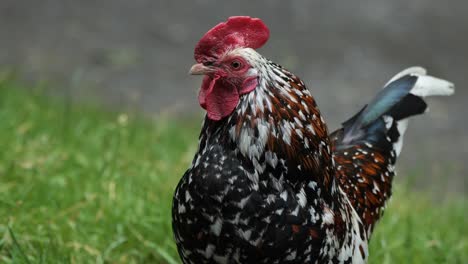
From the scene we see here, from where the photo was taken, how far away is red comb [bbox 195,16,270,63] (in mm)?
2441

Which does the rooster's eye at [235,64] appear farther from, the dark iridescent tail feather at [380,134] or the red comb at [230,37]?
the dark iridescent tail feather at [380,134]

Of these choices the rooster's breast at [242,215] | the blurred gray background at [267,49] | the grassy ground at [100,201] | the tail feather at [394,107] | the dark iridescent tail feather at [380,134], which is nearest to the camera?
the rooster's breast at [242,215]

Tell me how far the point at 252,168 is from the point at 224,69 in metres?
0.37

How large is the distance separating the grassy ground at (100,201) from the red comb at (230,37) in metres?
1.32

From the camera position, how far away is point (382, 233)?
4.09 m

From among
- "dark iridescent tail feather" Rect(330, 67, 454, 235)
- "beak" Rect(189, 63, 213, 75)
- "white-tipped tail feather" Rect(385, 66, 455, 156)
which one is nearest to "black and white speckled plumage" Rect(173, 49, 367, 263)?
"beak" Rect(189, 63, 213, 75)

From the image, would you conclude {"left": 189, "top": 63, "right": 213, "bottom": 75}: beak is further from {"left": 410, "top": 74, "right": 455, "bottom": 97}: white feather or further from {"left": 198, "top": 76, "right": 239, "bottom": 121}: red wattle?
{"left": 410, "top": 74, "right": 455, "bottom": 97}: white feather

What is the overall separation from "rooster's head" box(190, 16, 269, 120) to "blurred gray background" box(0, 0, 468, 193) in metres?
3.95

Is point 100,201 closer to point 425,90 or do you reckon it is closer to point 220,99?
point 220,99

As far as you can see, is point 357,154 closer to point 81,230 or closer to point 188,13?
point 81,230

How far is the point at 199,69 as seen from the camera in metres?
2.40

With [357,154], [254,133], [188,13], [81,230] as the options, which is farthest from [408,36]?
[254,133]

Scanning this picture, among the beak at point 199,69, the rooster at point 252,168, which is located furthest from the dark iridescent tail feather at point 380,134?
the beak at point 199,69

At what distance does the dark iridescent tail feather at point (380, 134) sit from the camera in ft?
10.9
